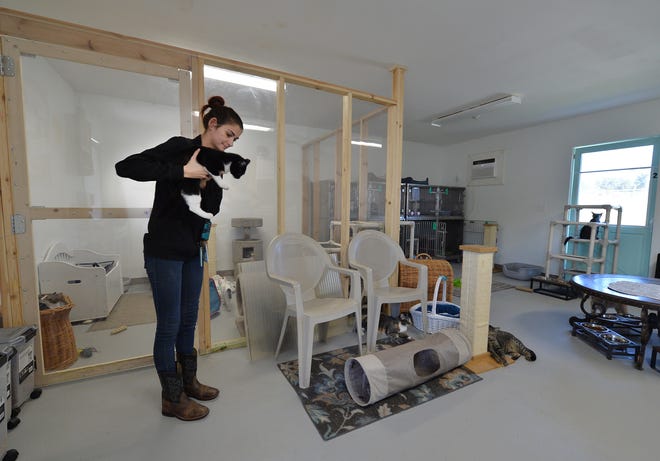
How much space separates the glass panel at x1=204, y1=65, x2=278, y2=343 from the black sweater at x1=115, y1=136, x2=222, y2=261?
96 cm

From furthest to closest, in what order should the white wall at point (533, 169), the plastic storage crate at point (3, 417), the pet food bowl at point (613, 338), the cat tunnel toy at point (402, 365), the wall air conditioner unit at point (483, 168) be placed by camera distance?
1. the wall air conditioner unit at point (483, 168)
2. the white wall at point (533, 169)
3. the pet food bowl at point (613, 338)
4. the cat tunnel toy at point (402, 365)
5. the plastic storage crate at point (3, 417)

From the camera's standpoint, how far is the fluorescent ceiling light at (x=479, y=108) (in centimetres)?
367

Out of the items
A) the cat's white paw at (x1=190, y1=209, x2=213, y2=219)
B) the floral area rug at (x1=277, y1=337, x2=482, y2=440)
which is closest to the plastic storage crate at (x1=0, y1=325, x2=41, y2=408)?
the cat's white paw at (x1=190, y1=209, x2=213, y2=219)

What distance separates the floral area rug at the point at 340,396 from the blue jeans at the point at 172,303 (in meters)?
0.75

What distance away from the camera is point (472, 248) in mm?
2096

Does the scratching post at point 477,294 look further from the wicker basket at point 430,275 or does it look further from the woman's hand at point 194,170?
the woman's hand at point 194,170

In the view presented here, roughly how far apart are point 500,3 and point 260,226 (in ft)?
7.95

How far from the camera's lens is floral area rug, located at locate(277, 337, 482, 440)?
155 cm

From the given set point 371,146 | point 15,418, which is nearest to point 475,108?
point 371,146

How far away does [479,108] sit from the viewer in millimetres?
4027

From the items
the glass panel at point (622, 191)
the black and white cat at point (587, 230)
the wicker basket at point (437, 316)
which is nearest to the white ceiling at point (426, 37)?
the glass panel at point (622, 191)

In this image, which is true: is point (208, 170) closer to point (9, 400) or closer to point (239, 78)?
point (239, 78)

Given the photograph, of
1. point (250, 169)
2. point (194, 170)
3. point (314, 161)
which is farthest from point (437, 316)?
point (194, 170)

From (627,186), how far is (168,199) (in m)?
5.62
